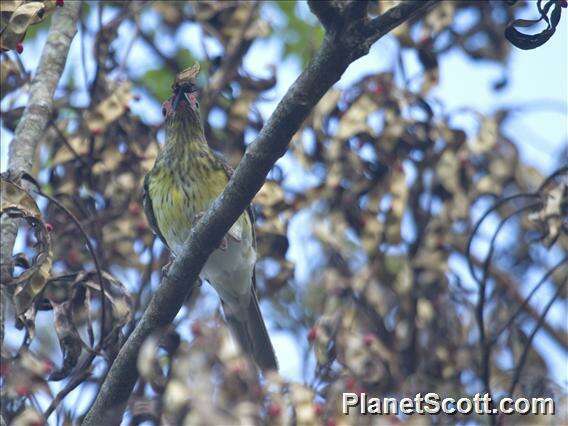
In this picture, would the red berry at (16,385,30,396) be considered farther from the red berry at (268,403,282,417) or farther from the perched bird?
the perched bird

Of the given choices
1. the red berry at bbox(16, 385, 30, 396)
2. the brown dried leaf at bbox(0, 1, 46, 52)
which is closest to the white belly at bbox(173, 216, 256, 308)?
the red berry at bbox(16, 385, 30, 396)

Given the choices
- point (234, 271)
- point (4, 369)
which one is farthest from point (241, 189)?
point (234, 271)

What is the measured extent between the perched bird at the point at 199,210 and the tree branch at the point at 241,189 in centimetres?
114

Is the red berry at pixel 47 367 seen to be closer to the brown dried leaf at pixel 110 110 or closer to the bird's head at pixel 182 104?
the brown dried leaf at pixel 110 110

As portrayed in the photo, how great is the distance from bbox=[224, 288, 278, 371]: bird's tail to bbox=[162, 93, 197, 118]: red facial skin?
43.6 inches

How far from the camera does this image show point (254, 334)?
560 cm

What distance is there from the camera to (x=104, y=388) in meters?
4.07

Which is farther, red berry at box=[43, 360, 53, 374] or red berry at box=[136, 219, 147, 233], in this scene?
red berry at box=[136, 219, 147, 233]

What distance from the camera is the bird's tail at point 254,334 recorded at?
544 cm

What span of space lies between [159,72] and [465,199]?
7.91 feet

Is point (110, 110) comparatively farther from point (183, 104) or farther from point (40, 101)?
point (40, 101)

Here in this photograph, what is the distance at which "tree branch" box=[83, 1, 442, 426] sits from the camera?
11.0 feet

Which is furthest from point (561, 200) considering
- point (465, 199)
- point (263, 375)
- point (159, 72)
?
point (159, 72)

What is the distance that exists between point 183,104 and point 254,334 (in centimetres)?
132
